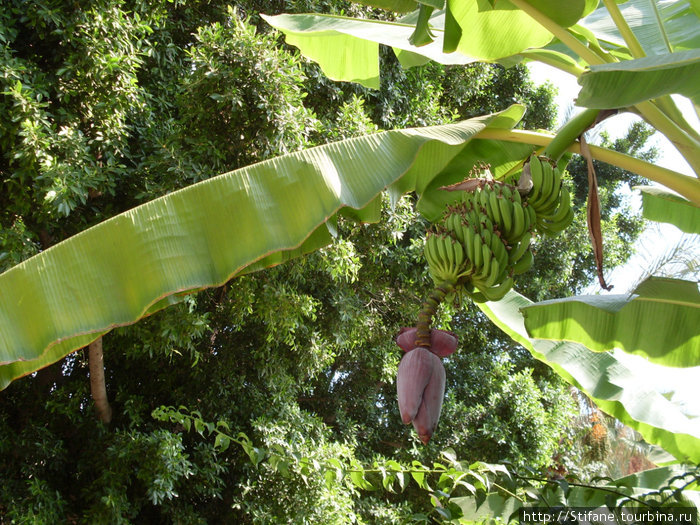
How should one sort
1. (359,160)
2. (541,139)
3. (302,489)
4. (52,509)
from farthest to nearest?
(302,489)
(52,509)
(541,139)
(359,160)

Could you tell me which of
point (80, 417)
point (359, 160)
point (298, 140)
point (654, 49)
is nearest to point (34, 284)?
→ point (359, 160)

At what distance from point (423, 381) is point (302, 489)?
2705mm

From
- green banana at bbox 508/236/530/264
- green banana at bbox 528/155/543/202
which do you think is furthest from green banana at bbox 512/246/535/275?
green banana at bbox 528/155/543/202

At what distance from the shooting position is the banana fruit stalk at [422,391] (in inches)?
40.0

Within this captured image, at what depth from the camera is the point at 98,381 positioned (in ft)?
11.1

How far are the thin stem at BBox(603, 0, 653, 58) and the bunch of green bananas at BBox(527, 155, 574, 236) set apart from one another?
41cm

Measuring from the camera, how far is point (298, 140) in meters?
3.25

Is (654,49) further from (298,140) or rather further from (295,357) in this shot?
(295,357)

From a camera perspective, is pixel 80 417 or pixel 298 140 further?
pixel 80 417

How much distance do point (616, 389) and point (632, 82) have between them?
106 cm

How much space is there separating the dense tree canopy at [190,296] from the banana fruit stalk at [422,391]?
1.97 m

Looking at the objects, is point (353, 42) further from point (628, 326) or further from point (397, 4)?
point (628, 326)

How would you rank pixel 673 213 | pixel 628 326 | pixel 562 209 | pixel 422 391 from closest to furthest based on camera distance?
pixel 422 391
pixel 562 209
pixel 628 326
pixel 673 213

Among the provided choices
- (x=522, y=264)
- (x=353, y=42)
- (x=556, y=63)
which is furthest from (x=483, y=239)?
(x=353, y=42)
